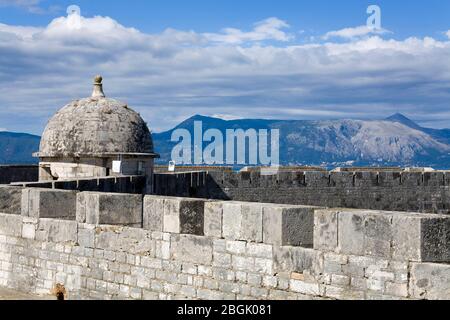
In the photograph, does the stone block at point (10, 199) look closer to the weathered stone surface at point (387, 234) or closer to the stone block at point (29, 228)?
the stone block at point (29, 228)

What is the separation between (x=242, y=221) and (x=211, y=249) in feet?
1.83

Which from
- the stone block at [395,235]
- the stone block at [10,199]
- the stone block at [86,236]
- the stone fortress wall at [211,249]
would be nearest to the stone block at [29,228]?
the stone fortress wall at [211,249]

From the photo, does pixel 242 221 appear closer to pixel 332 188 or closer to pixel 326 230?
pixel 326 230

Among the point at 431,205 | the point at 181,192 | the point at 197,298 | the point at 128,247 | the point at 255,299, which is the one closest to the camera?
the point at 255,299

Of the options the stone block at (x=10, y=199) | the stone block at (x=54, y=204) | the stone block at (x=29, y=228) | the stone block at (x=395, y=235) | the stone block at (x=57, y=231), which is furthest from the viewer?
the stone block at (x=10, y=199)

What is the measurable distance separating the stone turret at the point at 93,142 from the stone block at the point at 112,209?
8790mm

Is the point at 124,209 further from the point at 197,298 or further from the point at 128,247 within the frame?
the point at 197,298

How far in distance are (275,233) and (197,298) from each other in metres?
1.35

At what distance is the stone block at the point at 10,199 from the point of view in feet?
36.9

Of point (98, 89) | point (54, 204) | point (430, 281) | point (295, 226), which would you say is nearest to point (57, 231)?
point (54, 204)

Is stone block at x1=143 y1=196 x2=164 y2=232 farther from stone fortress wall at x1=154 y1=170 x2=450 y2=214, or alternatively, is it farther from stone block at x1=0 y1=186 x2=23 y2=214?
stone fortress wall at x1=154 y1=170 x2=450 y2=214

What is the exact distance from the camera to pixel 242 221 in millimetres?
8453
